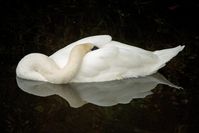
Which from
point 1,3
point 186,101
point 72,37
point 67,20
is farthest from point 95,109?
point 1,3

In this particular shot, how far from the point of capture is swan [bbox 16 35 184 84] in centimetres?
698

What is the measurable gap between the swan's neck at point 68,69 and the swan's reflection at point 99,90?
73 millimetres

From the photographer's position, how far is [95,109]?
6461mm

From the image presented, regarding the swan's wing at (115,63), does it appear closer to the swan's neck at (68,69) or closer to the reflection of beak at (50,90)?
the swan's neck at (68,69)

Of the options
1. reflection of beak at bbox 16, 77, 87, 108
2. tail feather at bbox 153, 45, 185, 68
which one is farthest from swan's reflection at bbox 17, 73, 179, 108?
tail feather at bbox 153, 45, 185, 68

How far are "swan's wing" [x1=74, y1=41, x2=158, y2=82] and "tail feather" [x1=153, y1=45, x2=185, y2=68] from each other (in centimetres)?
7

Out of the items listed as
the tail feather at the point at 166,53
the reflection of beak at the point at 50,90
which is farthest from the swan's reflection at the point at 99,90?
the tail feather at the point at 166,53

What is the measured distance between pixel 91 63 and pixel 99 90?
0.28 meters

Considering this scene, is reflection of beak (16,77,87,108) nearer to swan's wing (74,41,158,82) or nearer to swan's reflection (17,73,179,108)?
swan's reflection (17,73,179,108)

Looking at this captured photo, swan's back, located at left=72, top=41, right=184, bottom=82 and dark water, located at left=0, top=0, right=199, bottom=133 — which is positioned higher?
swan's back, located at left=72, top=41, right=184, bottom=82

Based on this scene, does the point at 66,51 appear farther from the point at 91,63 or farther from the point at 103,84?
the point at 103,84

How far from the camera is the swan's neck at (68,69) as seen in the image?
693cm

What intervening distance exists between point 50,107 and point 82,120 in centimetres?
43

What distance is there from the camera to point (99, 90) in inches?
273
